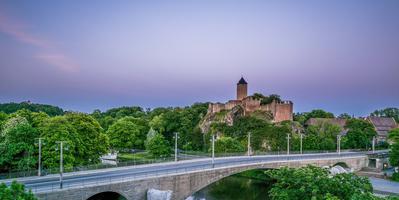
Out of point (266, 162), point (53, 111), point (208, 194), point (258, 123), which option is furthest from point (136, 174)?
point (53, 111)

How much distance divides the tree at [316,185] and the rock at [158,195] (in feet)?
34.5

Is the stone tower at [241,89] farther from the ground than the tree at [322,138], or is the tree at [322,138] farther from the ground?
the stone tower at [241,89]

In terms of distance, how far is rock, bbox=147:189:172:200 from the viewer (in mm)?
36406

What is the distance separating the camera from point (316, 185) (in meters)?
30.4

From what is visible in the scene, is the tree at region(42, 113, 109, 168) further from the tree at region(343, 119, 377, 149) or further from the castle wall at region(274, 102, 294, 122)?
the tree at region(343, 119, 377, 149)

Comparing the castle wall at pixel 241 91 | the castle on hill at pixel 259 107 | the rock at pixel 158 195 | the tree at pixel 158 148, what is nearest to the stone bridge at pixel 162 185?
the rock at pixel 158 195

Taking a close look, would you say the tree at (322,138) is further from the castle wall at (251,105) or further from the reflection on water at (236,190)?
the reflection on water at (236,190)

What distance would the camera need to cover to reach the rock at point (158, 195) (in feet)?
119

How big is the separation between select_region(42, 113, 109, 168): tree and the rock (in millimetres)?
10463

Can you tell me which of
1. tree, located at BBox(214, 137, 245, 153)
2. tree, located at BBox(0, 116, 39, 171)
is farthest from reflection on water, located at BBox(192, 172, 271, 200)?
tree, located at BBox(0, 116, 39, 171)

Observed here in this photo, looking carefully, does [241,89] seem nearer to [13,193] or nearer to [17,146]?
[17,146]

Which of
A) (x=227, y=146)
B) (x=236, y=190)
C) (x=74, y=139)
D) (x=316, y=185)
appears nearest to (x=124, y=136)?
(x=227, y=146)

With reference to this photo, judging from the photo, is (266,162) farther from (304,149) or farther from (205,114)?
(205,114)

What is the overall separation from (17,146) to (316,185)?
31.5 meters
